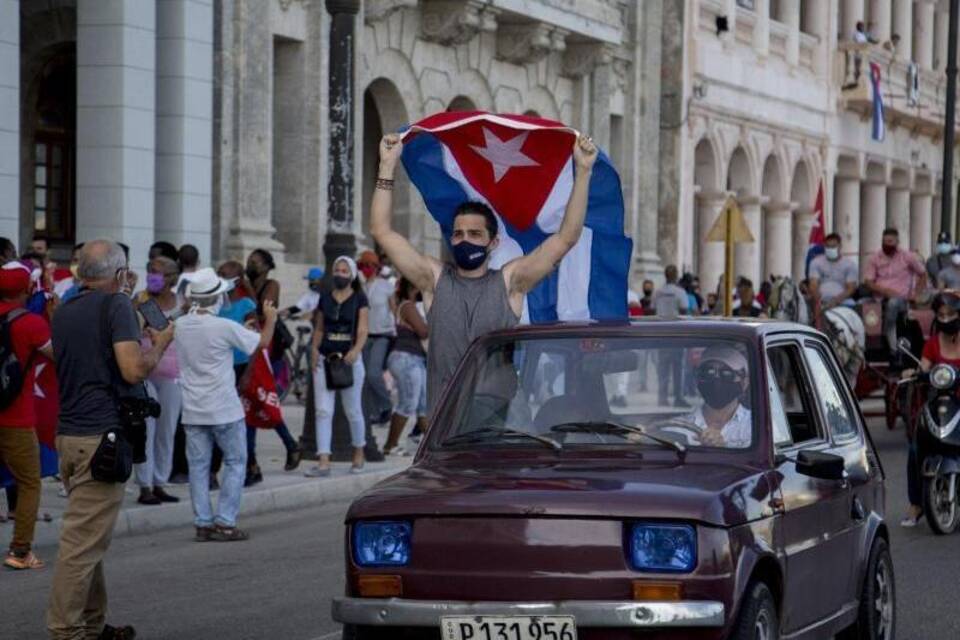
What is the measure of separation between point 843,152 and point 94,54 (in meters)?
30.7

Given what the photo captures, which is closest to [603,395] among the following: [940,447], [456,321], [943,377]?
[456,321]

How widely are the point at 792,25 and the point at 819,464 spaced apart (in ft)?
134

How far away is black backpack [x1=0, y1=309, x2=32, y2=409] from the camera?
12.7 metres

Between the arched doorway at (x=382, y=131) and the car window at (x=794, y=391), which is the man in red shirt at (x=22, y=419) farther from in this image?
the arched doorway at (x=382, y=131)

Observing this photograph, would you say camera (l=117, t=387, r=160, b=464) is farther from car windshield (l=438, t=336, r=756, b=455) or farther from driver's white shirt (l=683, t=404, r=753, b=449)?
driver's white shirt (l=683, t=404, r=753, b=449)

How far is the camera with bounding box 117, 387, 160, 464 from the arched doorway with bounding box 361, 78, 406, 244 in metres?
21.5

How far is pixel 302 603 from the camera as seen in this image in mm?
11578

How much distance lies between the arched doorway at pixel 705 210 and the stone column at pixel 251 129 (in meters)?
17.2

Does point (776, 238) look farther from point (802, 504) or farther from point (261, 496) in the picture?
point (802, 504)

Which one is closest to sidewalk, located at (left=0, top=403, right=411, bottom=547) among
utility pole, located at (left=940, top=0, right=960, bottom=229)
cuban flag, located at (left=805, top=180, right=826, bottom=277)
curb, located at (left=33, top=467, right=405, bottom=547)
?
curb, located at (left=33, top=467, right=405, bottom=547)

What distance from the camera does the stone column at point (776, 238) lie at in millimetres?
48781

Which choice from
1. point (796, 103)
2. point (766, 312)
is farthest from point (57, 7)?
point (796, 103)

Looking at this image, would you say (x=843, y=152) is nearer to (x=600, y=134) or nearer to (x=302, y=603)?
(x=600, y=134)

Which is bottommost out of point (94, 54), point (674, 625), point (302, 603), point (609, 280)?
point (302, 603)
